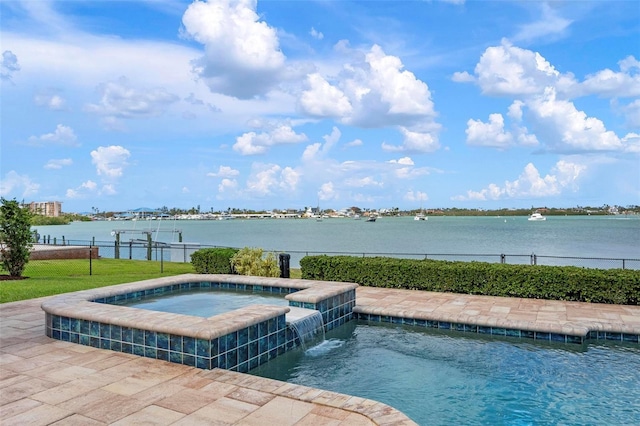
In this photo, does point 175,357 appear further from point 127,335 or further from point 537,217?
point 537,217

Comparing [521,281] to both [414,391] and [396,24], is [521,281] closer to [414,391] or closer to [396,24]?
[414,391]

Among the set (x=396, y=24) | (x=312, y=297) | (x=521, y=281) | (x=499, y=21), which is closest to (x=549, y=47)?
(x=499, y=21)

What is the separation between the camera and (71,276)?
14.2 metres

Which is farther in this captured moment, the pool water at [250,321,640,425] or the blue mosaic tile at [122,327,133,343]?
the blue mosaic tile at [122,327,133,343]

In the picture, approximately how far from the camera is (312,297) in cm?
807

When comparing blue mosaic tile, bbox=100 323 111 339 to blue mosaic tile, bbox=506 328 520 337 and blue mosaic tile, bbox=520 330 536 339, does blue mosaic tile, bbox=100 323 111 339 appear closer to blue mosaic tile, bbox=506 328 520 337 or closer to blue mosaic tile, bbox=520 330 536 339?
blue mosaic tile, bbox=506 328 520 337

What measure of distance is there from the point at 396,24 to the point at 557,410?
12.8 metres

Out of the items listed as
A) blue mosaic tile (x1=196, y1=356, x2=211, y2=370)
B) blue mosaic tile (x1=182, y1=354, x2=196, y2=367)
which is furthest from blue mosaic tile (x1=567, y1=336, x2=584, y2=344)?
blue mosaic tile (x1=182, y1=354, x2=196, y2=367)

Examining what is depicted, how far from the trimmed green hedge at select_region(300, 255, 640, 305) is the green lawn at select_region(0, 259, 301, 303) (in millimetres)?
2631

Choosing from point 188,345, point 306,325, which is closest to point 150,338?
point 188,345

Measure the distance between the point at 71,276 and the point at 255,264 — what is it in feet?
20.2

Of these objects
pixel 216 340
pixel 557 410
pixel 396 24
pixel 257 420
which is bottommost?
pixel 557 410

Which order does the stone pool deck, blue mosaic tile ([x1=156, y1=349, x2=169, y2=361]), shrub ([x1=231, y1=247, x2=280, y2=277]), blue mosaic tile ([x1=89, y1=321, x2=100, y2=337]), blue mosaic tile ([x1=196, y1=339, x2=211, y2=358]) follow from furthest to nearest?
shrub ([x1=231, y1=247, x2=280, y2=277]) → blue mosaic tile ([x1=89, y1=321, x2=100, y2=337]) → blue mosaic tile ([x1=156, y1=349, x2=169, y2=361]) → blue mosaic tile ([x1=196, y1=339, x2=211, y2=358]) → the stone pool deck

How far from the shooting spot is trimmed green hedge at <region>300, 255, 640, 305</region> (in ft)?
32.9
